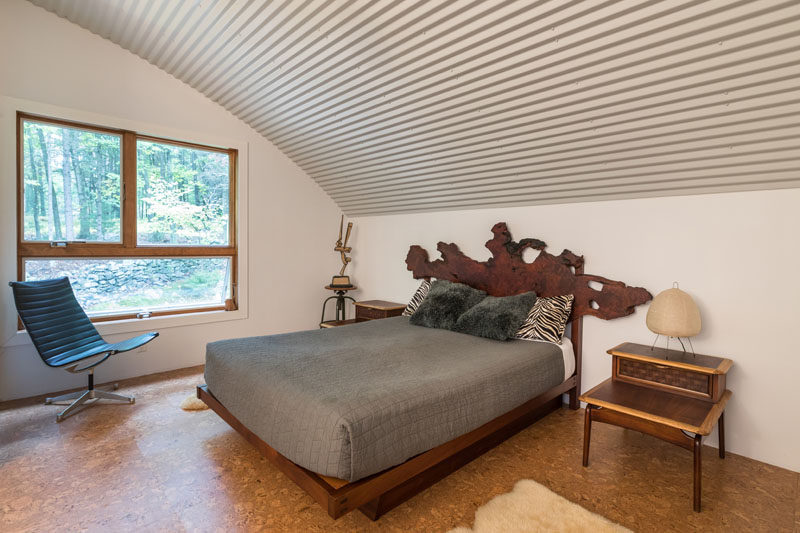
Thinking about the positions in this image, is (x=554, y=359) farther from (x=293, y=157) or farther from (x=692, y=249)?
(x=293, y=157)

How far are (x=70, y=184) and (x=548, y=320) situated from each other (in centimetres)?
402

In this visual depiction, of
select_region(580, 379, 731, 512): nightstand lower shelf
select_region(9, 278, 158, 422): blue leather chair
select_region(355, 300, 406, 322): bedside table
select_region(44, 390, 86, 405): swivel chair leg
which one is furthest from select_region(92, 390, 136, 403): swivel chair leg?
select_region(580, 379, 731, 512): nightstand lower shelf

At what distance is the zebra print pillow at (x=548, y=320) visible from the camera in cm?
303

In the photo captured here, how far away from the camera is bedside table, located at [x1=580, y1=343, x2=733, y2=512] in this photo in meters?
2.03

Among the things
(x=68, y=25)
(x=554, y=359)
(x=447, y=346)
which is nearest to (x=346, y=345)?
(x=447, y=346)

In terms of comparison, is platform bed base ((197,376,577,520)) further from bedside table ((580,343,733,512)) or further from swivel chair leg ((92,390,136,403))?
swivel chair leg ((92,390,136,403))

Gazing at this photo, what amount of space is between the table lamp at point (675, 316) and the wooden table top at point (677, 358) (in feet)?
0.48

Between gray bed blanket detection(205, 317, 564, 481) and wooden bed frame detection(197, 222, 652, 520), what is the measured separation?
6cm

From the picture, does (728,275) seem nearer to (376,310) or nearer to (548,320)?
(548,320)

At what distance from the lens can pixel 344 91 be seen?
10.4ft

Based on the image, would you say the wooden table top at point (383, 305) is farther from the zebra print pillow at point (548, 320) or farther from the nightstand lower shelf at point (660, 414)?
the nightstand lower shelf at point (660, 414)

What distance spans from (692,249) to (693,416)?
1.15 m

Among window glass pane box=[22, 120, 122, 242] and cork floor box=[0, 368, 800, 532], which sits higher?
window glass pane box=[22, 120, 122, 242]

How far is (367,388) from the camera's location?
195 centimetres
